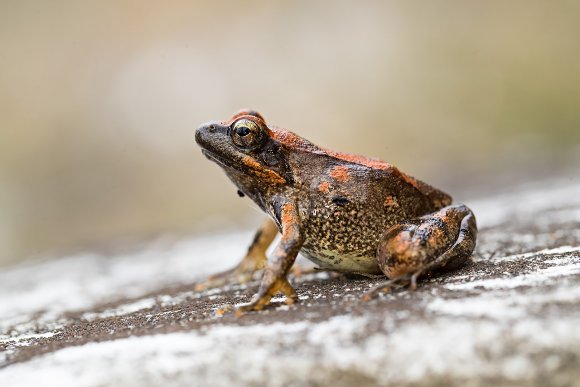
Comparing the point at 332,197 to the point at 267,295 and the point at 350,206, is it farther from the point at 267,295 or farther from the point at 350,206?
the point at 267,295

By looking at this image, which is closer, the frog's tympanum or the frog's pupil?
the frog's tympanum

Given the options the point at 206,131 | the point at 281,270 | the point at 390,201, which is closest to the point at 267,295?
the point at 281,270

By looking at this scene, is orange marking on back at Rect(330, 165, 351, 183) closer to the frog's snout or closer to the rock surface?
the rock surface

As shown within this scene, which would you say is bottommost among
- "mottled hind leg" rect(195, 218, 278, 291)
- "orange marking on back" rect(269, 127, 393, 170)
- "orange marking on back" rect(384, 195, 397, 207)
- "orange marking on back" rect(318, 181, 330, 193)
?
"mottled hind leg" rect(195, 218, 278, 291)

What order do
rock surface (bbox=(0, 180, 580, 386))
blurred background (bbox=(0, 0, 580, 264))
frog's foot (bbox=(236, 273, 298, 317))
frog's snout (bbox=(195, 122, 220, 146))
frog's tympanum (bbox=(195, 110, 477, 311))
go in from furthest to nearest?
1. blurred background (bbox=(0, 0, 580, 264))
2. frog's snout (bbox=(195, 122, 220, 146))
3. frog's tympanum (bbox=(195, 110, 477, 311))
4. frog's foot (bbox=(236, 273, 298, 317))
5. rock surface (bbox=(0, 180, 580, 386))

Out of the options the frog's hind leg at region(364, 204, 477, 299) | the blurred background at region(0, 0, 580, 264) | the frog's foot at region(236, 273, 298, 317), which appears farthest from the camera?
the blurred background at region(0, 0, 580, 264)

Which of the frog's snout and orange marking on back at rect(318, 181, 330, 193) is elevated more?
the frog's snout

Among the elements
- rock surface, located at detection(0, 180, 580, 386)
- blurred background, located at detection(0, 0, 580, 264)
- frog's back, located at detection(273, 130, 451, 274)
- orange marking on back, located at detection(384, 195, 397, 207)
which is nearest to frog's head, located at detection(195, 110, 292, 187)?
frog's back, located at detection(273, 130, 451, 274)
